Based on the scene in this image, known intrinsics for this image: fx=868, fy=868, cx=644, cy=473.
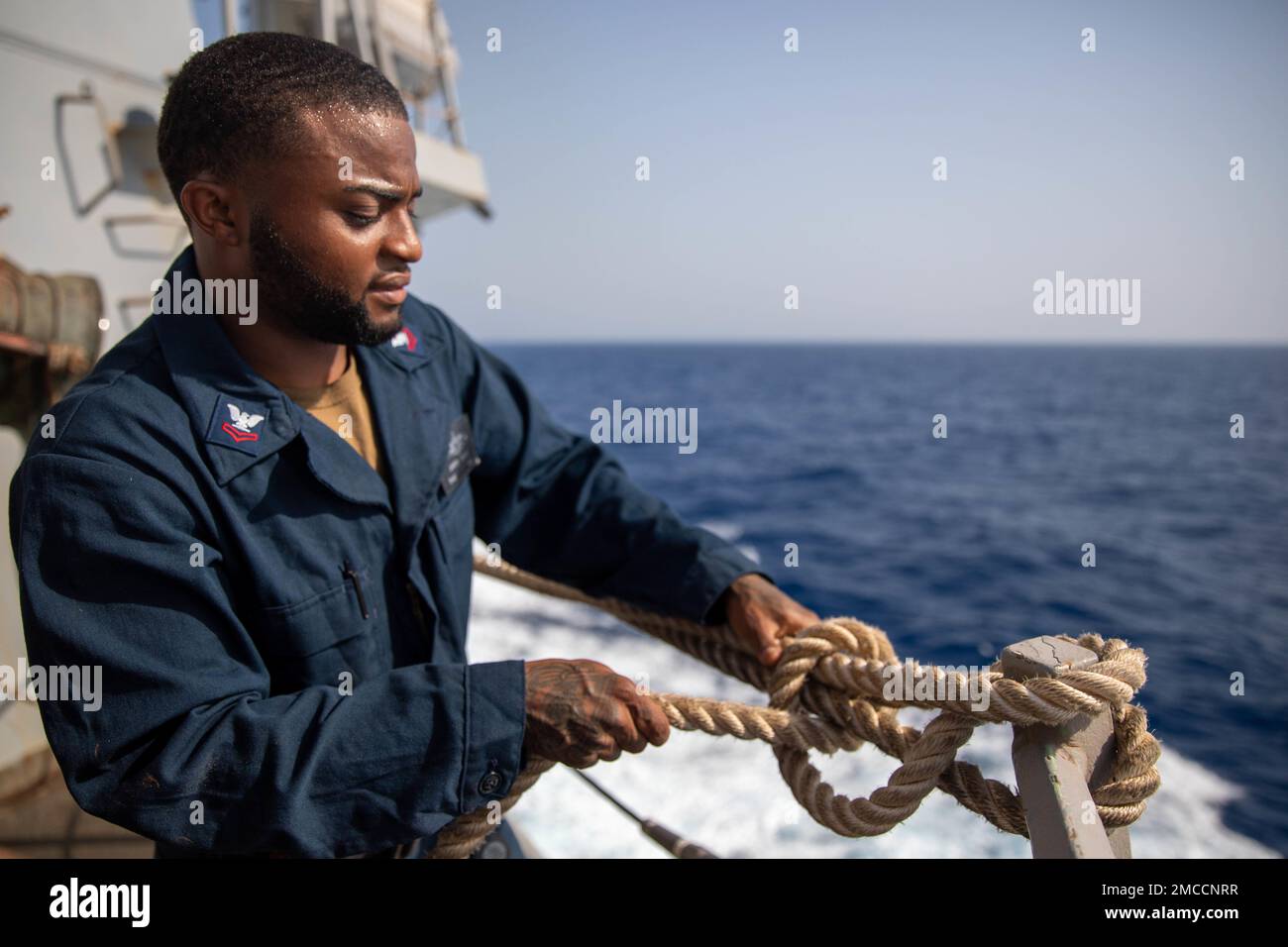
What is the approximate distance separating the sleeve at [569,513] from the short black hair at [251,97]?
2.18 feet

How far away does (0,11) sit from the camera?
411 centimetres

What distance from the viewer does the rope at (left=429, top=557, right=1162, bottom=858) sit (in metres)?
1.38

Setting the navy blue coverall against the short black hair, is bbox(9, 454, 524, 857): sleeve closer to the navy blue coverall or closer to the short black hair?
the navy blue coverall

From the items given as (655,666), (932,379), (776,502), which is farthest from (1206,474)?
(932,379)

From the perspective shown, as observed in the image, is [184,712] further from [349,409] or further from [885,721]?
[885,721]

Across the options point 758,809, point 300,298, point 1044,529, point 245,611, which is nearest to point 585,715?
point 245,611

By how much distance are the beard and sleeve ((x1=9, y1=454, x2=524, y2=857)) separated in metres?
0.41

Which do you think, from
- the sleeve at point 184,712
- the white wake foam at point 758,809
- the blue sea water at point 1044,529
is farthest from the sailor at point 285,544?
the blue sea water at point 1044,529

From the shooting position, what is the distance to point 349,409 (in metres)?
1.82

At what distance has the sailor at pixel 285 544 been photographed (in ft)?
4.22

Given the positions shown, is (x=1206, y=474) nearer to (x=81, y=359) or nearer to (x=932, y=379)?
(x=81, y=359)

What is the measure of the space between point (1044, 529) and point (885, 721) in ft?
52.6

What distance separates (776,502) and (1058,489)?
6.90m

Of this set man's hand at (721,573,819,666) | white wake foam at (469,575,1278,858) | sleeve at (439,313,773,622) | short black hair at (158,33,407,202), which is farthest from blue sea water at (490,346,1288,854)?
short black hair at (158,33,407,202)
